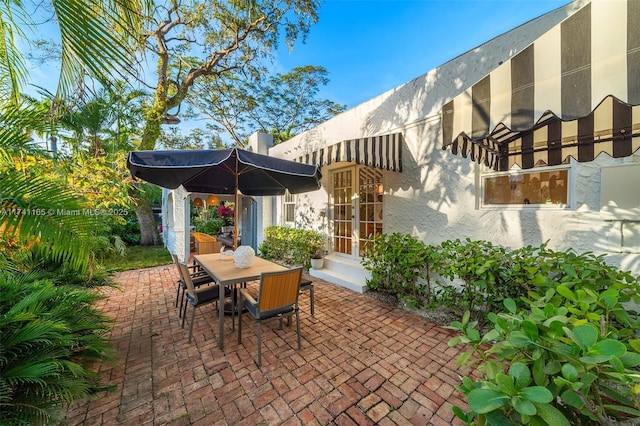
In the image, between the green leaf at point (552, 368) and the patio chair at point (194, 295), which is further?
the patio chair at point (194, 295)

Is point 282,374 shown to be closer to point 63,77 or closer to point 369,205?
point 63,77

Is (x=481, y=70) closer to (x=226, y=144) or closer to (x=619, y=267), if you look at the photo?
(x=619, y=267)

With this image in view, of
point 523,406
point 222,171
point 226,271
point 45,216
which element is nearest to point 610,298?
point 523,406

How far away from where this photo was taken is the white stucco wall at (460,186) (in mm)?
3334

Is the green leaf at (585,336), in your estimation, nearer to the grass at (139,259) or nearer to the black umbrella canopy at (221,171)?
the black umbrella canopy at (221,171)

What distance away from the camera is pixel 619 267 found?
3.15 m

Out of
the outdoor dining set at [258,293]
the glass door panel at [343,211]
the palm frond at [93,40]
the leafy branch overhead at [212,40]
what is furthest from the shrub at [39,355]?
the leafy branch overhead at [212,40]

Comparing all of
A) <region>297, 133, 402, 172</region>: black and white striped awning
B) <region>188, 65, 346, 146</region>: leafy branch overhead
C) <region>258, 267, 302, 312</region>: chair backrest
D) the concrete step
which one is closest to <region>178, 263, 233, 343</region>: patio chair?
<region>258, 267, 302, 312</region>: chair backrest

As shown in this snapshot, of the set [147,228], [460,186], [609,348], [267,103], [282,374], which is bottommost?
[282,374]

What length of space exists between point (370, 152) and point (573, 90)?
302 cm

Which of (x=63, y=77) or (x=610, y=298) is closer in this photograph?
(x=610, y=298)

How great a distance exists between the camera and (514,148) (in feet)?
12.9

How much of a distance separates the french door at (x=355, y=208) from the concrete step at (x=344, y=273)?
1.18 feet

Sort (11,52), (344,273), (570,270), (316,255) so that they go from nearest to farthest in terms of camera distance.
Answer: (11,52)
(570,270)
(344,273)
(316,255)
